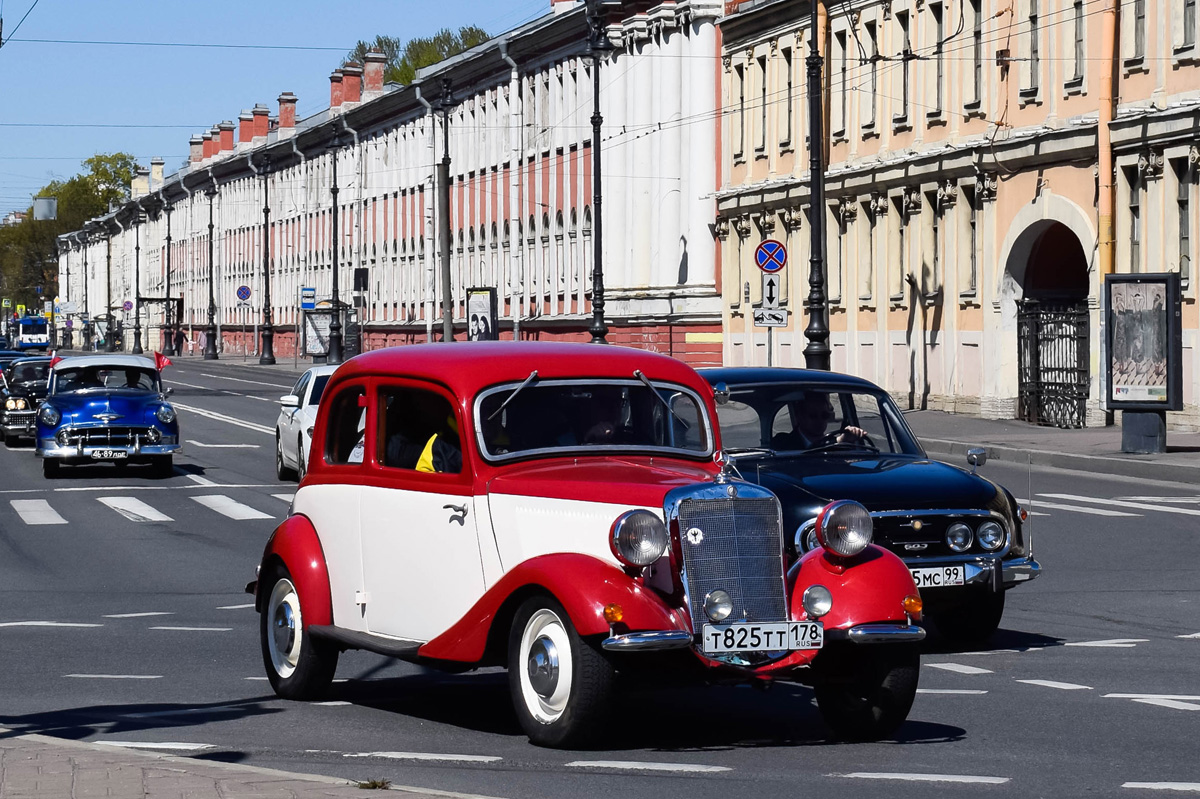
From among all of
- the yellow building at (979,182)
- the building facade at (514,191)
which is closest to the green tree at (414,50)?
the building facade at (514,191)

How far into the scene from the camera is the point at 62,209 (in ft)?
634

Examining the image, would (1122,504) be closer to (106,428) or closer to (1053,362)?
(106,428)

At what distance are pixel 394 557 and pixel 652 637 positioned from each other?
202cm

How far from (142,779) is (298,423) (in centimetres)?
2129

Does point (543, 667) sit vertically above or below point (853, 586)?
below

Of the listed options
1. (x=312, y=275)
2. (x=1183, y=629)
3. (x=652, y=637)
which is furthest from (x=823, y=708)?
(x=312, y=275)

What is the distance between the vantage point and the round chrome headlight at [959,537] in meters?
12.0

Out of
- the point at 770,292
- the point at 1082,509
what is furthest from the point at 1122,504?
the point at 770,292

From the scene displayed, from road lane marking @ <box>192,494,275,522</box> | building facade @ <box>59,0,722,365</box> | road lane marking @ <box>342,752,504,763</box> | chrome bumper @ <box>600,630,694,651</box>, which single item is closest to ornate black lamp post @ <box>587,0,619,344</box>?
building facade @ <box>59,0,722,365</box>

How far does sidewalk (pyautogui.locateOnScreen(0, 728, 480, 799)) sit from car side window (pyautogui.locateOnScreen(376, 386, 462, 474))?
6.86 ft

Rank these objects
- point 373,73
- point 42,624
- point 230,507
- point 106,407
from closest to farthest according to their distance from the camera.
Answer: point 42,624 < point 230,507 < point 106,407 < point 373,73

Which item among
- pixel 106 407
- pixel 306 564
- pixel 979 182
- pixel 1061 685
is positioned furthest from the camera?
pixel 979 182

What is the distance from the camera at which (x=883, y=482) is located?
12.1 metres

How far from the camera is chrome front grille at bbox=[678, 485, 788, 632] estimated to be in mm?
8367
